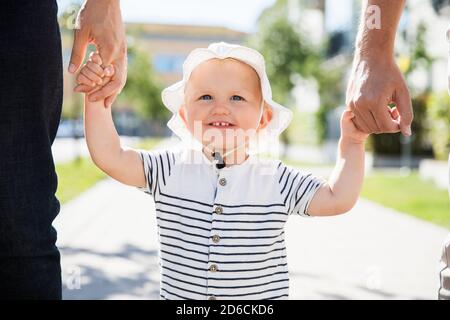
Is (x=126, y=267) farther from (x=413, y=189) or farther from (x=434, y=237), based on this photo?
(x=413, y=189)

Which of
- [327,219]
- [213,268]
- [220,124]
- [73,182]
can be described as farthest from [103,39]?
[73,182]

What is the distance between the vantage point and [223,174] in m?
1.80

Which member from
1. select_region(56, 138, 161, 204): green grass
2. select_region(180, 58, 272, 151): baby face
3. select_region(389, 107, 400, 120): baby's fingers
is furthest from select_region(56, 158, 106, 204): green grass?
select_region(389, 107, 400, 120): baby's fingers

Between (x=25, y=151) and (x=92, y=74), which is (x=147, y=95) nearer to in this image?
(x=92, y=74)

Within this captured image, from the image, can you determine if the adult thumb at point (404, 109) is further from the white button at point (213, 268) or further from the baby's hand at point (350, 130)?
the white button at point (213, 268)

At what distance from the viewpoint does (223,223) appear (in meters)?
1.72

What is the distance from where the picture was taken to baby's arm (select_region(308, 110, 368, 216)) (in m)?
1.73

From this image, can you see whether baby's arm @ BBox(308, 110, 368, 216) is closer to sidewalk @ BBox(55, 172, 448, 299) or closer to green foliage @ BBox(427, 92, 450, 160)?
sidewalk @ BBox(55, 172, 448, 299)

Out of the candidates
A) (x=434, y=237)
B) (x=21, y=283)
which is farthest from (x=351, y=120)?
(x=434, y=237)

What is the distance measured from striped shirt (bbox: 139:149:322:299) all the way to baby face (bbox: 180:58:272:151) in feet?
0.31

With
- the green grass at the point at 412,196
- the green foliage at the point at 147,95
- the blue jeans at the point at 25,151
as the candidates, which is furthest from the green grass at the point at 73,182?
the green foliage at the point at 147,95

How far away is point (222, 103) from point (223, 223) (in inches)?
12.6

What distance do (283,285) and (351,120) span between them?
0.48 metres
